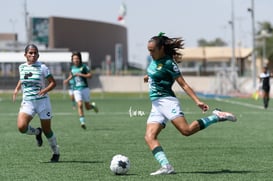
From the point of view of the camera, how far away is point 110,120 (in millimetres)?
27953

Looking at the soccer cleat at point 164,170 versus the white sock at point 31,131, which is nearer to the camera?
the soccer cleat at point 164,170

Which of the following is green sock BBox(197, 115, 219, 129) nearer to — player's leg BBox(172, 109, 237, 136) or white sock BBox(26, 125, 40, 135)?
player's leg BBox(172, 109, 237, 136)

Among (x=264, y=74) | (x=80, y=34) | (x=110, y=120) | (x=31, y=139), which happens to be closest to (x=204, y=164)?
(x=31, y=139)

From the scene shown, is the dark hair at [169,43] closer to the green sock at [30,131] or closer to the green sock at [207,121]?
the green sock at [207,121]

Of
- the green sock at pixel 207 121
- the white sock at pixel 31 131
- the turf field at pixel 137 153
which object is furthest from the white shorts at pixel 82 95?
the green sock at pixel 207 121

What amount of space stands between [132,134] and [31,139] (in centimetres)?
275

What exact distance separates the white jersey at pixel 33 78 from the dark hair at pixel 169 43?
8.89 ft

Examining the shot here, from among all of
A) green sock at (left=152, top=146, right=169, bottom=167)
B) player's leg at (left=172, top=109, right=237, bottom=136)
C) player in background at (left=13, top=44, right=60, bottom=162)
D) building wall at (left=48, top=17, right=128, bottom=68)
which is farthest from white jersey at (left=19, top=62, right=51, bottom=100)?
building wall at (left=48, top=17, right=128, bottom=68)

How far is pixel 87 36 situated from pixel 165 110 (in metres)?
114

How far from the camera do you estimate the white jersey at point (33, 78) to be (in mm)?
13758

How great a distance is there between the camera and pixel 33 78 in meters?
13.8

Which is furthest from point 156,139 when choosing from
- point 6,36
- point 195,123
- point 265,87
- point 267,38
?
point 267,38

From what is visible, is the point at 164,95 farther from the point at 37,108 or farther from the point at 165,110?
the point at 37,108

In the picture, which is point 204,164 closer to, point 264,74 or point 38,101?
point 38,101
